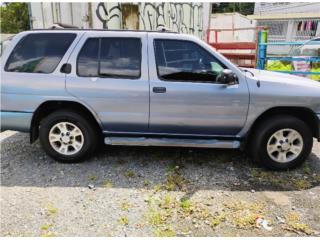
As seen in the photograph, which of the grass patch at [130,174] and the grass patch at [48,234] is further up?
the grass patch at [130,174]

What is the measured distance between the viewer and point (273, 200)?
346 cm

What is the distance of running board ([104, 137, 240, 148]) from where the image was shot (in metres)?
4.09

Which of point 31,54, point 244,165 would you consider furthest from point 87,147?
point 244,165

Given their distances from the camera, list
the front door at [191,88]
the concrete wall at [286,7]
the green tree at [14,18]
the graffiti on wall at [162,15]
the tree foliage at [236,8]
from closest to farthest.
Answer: the front door at [191,88] → the graffiti on wall at [162,15] → the concrete wall at [286,7] → the green tree at [14,18] → the tree foliage at [236,8]

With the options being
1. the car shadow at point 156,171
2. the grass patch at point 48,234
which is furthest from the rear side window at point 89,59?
the grass patch at point 48,234

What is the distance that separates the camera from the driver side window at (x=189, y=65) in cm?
395

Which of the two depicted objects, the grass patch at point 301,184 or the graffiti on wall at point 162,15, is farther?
the graffiti on wall at point 162,15

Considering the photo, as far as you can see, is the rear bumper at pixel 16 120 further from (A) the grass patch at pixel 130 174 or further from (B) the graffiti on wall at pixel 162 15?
(B) the graffiti on wall at pixel 162 15

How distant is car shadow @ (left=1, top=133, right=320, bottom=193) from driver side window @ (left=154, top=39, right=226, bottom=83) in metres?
1.23

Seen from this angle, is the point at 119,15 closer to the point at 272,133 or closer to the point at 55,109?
the point at 55,109

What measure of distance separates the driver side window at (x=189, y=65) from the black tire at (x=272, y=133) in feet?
3.04

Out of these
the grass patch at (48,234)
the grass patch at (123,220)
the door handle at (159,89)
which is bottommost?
the grass patch at (48,234)

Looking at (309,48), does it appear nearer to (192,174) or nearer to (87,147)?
(192,174)

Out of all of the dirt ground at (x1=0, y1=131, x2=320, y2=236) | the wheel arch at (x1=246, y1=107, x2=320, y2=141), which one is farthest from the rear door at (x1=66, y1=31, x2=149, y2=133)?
the wheel arch at (x1=246, y1=107, x2=320, y2=141)
